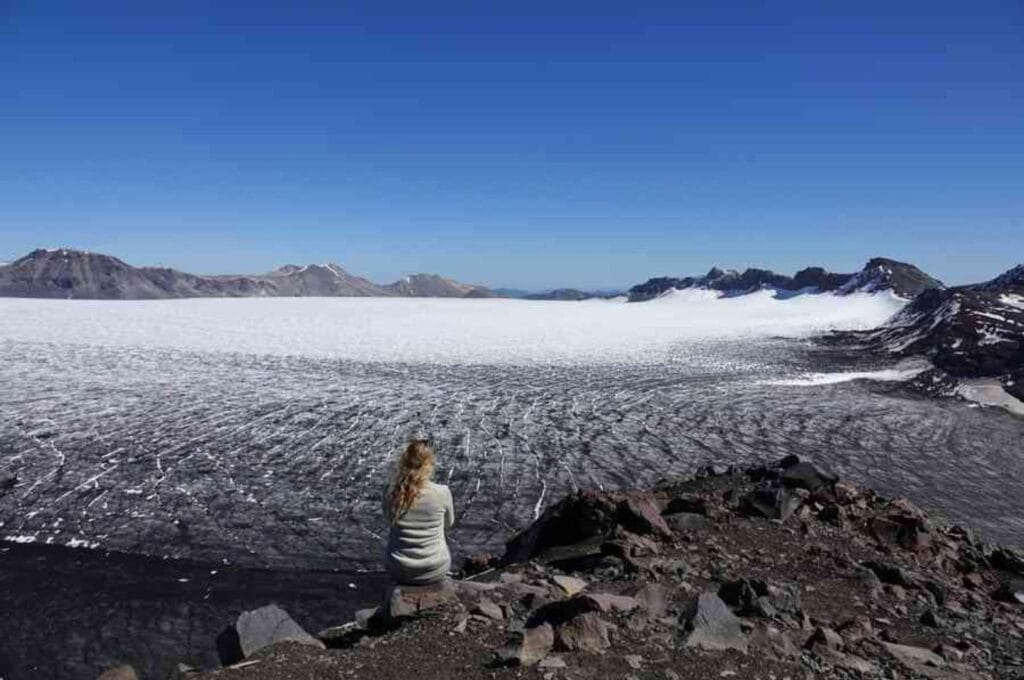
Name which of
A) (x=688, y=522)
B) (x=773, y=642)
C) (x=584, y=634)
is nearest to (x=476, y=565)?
(x=688, y=522)

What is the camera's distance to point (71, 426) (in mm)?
19656

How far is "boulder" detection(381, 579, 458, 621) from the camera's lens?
23.0 ft

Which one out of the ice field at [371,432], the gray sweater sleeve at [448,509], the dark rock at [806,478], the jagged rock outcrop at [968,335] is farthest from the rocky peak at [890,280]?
the gray sweater sleeve at [448,509]

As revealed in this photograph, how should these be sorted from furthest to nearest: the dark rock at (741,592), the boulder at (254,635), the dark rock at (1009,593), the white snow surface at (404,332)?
1. the white snow surface at (404,332)
2. the dark rock at (1009,593)
3. the dark rock at (741,592)
4. the boulder at (254,635)

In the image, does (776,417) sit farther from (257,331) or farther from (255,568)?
(257,331)

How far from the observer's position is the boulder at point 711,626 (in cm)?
649

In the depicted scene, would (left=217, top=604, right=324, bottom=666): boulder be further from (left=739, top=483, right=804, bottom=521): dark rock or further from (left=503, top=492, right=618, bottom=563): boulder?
(left=739, top=483, right=804, bottom=521): dark rock

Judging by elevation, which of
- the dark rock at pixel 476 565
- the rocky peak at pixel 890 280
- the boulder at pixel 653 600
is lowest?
the dark rock at pixel 476 565

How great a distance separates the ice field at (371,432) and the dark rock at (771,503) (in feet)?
16.0

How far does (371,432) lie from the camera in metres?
21.0

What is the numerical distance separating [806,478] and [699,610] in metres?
5.75

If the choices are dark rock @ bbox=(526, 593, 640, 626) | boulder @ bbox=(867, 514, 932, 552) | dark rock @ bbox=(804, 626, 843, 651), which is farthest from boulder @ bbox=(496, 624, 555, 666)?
boulder @ bbox=(867, 514, 932, 552)

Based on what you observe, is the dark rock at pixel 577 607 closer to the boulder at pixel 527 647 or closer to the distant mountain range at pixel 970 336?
the boulder at pixel 527 647

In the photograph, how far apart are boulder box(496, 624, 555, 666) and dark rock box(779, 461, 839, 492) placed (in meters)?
6.72
